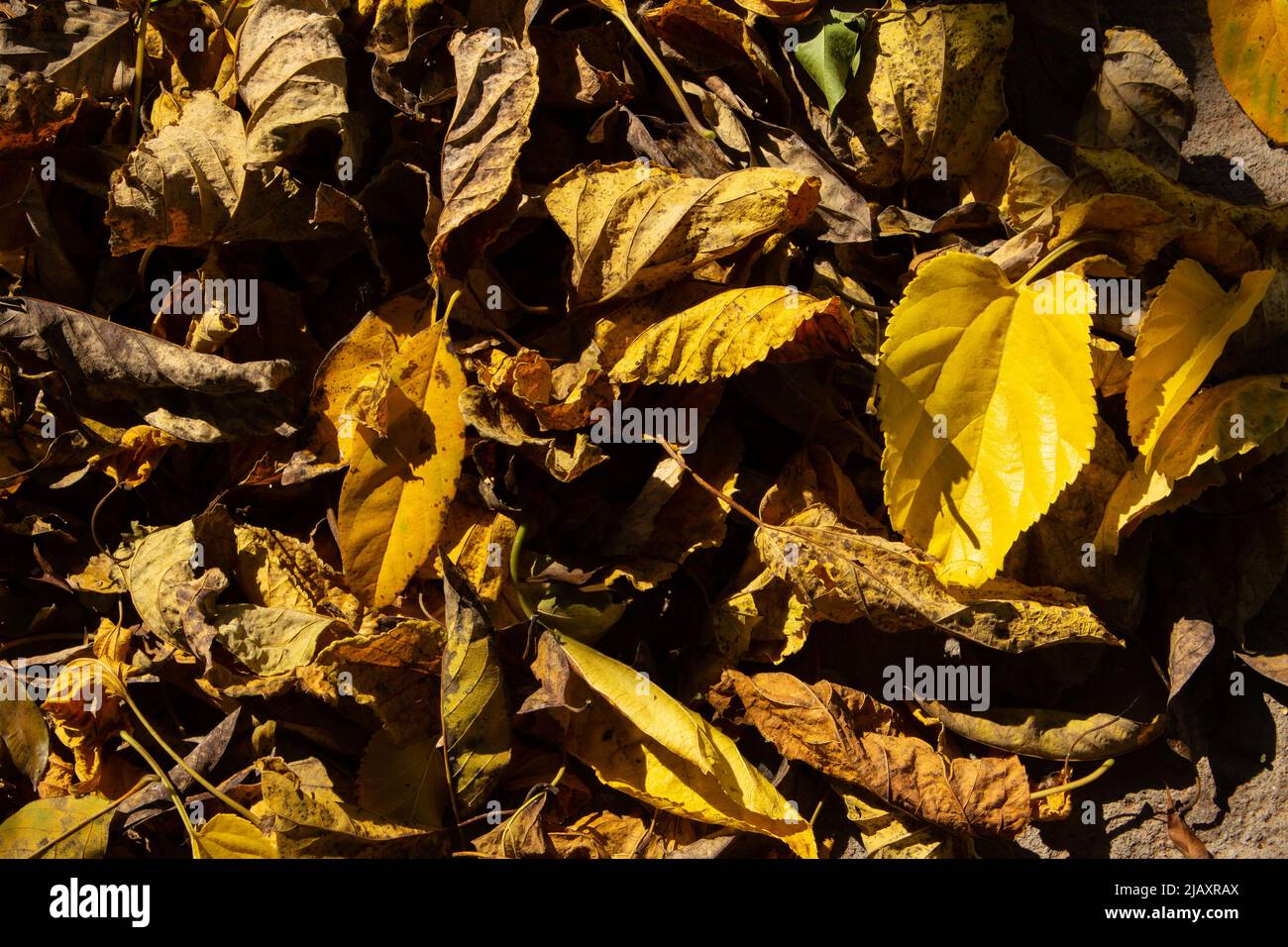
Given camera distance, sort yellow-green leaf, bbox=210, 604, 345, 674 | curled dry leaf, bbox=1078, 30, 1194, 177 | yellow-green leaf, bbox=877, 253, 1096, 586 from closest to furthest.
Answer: yellow-green leaf, bbox=877, 253, 1096, 586 < yellow-green leaf, bbox=210, 604, 345, 674 < curled dry leaf, bbox=1078, 30, 1194, 177

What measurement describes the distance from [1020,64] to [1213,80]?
29 centimetres

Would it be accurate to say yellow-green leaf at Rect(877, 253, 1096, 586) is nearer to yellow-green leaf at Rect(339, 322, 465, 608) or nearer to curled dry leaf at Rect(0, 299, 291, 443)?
yellow-green leaf at Rect(339, 322, 465, 608)

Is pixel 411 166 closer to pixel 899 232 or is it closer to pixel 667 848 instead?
pixel 899 232

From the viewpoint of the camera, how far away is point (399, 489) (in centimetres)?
137

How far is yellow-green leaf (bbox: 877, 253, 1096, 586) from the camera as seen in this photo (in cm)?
130

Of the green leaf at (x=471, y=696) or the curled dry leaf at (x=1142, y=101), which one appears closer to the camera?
the green leaf at (x=471, y=696)

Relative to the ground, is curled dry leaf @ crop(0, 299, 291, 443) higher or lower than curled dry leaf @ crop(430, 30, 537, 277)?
lower

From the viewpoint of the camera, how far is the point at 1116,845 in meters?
1.49

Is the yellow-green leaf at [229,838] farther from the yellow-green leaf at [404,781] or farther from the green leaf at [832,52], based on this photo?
the green leaf at [832,52]

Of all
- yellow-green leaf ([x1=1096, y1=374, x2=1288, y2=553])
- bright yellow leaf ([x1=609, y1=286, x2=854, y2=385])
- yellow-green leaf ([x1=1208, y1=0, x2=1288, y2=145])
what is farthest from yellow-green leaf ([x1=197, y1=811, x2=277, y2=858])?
yellow-green leaf ([x1=1208, y1=0, x2=1288, y2=145])

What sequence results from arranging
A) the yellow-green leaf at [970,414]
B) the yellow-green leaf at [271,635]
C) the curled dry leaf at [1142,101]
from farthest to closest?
the curled dry leaf at [1142,101] → the yellow-green leaf at [271,635] → the yellow-green leaf at [970,414]

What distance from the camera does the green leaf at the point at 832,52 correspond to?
1.50m

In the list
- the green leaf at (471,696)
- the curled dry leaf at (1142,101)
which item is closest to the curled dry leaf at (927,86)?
the curled dry leaf at (1142,101)
